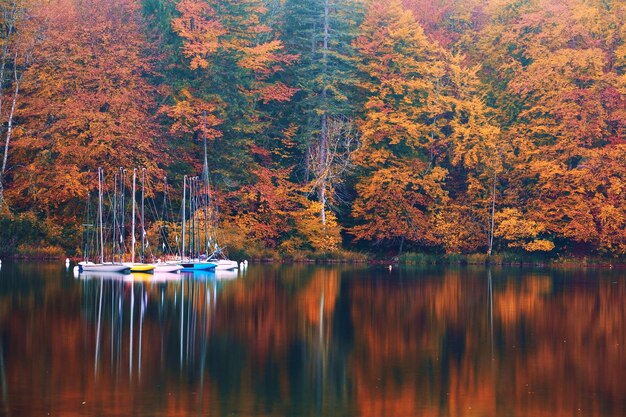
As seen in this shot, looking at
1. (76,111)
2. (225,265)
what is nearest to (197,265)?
(225,265)

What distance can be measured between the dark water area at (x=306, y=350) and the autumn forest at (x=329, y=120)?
19.8 metres

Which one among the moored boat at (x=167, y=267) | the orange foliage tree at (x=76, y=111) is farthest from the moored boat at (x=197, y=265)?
the orange foliage tree at (x=76, y=111)

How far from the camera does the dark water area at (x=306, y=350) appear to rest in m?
17.0

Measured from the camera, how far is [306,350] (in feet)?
75.0

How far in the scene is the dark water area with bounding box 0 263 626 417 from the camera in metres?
17.0

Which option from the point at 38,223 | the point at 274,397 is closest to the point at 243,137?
the point at 38,223

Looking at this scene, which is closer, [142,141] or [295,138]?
[142,141]

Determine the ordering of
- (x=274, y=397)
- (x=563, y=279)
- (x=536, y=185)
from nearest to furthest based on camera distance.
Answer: (x=274, y=397), (x=563, y=279), (x=536, y=185)

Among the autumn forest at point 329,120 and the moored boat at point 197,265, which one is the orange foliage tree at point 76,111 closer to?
the autumn forest at point 329,120

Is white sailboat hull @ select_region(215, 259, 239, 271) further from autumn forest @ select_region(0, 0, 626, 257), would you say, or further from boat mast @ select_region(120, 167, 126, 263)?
autumn forest @ select_region(0, 0, 626, 257)

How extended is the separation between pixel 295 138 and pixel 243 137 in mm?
3341

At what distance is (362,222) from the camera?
6378cm

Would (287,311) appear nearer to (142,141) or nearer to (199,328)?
(199,328)

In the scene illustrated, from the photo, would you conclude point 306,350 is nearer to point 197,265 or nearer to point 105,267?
point 105,267
